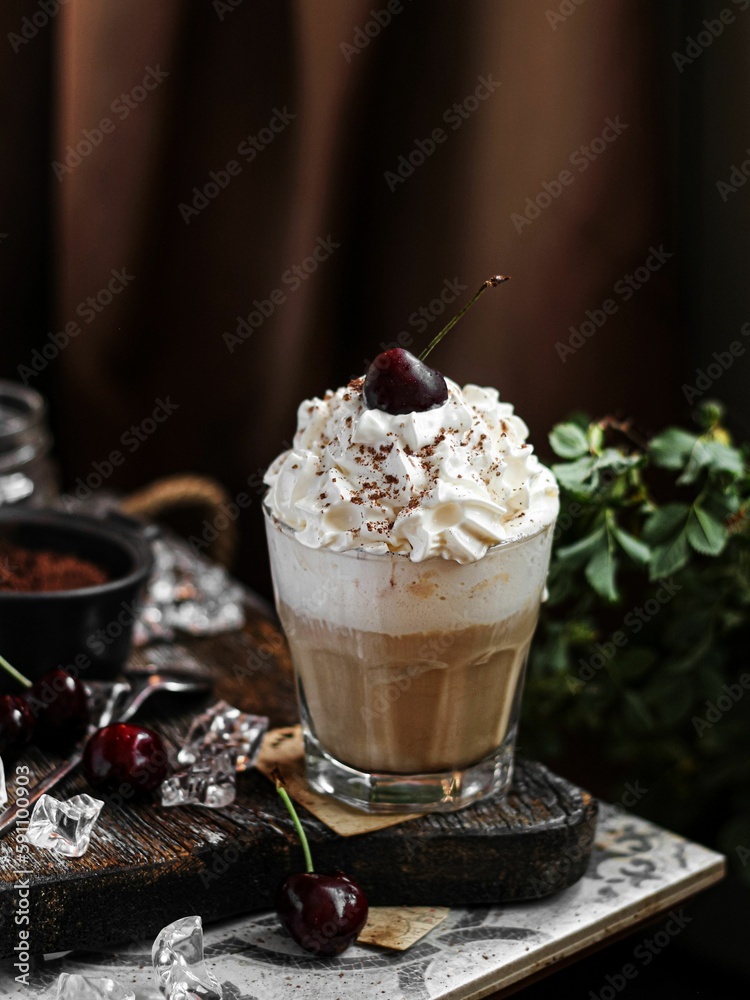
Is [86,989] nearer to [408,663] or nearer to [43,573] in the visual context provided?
[408,663]

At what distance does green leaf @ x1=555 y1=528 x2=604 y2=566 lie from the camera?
3.70ft

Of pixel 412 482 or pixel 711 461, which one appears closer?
pixel 412 482

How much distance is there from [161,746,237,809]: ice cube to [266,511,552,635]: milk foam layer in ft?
0.62

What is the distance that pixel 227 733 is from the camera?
43.8 inches

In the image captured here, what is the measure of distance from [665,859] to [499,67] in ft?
4.01

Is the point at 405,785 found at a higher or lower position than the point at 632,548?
lower

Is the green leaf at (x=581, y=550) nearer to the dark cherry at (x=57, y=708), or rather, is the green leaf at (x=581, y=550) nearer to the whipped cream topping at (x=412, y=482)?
the whipped cream topping at (x=412, y=482)

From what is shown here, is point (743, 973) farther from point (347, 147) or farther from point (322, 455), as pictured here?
point (347, 147)

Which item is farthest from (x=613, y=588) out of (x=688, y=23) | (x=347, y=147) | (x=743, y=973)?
(x=347, y=147)

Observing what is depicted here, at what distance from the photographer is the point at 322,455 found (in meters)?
0.98

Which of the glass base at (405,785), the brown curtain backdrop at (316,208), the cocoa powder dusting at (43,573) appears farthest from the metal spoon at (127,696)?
the brown curtain backdrop at (316,208)

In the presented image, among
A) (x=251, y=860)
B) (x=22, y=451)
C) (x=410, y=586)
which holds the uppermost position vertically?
(x=410, y=586)

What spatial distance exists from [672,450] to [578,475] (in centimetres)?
14

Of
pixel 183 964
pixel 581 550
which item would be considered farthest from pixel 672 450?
pixel 183 964
